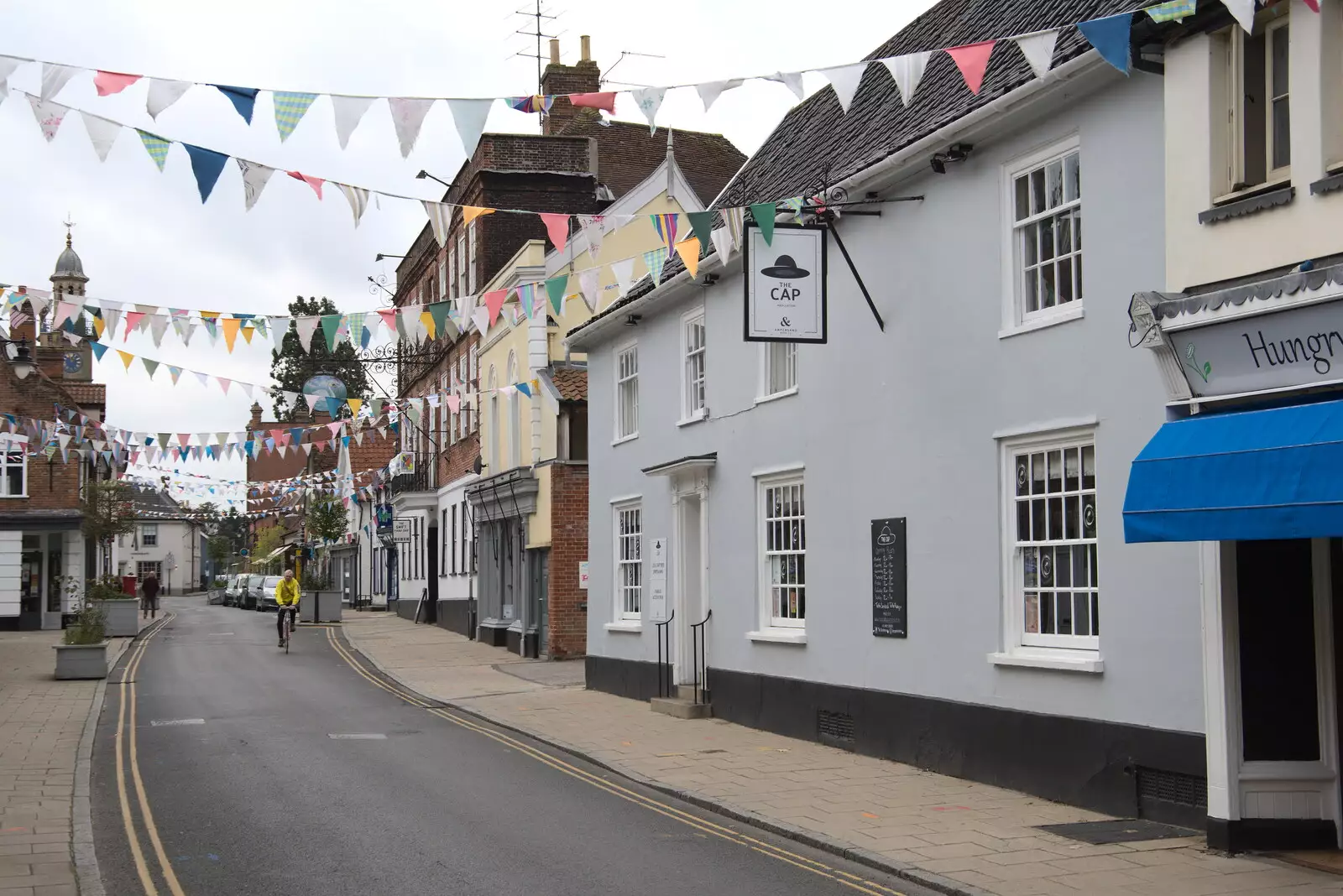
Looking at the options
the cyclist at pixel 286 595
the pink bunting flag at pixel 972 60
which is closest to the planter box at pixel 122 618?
→ the cyclist at pixel 286 595

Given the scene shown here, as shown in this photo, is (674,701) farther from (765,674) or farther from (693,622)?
(765,674)

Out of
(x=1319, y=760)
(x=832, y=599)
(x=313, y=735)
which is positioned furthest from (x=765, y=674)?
(x=1319, y=760)

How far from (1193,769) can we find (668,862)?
12.3ft

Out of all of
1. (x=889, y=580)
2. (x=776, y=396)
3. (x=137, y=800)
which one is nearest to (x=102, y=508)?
(x=776, y=396)

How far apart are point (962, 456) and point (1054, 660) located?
87.7 inches

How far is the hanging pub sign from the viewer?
46.0 ft

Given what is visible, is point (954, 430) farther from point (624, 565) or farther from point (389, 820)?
point (624, 565)

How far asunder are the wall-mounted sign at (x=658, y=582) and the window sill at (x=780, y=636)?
114 inches

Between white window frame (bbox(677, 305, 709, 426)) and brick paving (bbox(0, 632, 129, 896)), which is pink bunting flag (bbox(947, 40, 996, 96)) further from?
white window frame (bbox(677, 305, 709, 426))

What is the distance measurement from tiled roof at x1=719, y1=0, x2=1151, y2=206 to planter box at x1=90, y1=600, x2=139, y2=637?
875 inches

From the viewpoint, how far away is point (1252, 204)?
8898 mm

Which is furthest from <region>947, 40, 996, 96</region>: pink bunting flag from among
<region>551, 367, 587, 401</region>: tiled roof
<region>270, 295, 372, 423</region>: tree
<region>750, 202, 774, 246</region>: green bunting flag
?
<region>270, 295, 372, 423</region>: tree

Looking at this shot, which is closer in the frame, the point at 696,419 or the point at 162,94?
the point at 162,94

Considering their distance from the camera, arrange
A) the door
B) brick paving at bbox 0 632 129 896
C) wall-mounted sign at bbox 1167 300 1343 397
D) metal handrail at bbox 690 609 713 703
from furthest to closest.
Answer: the door
metal handrail at bbox 690 609 713 703
brick paving at bbox 0 632 129 896
wall-mounted sign at bbox 1167 300 1343 397
